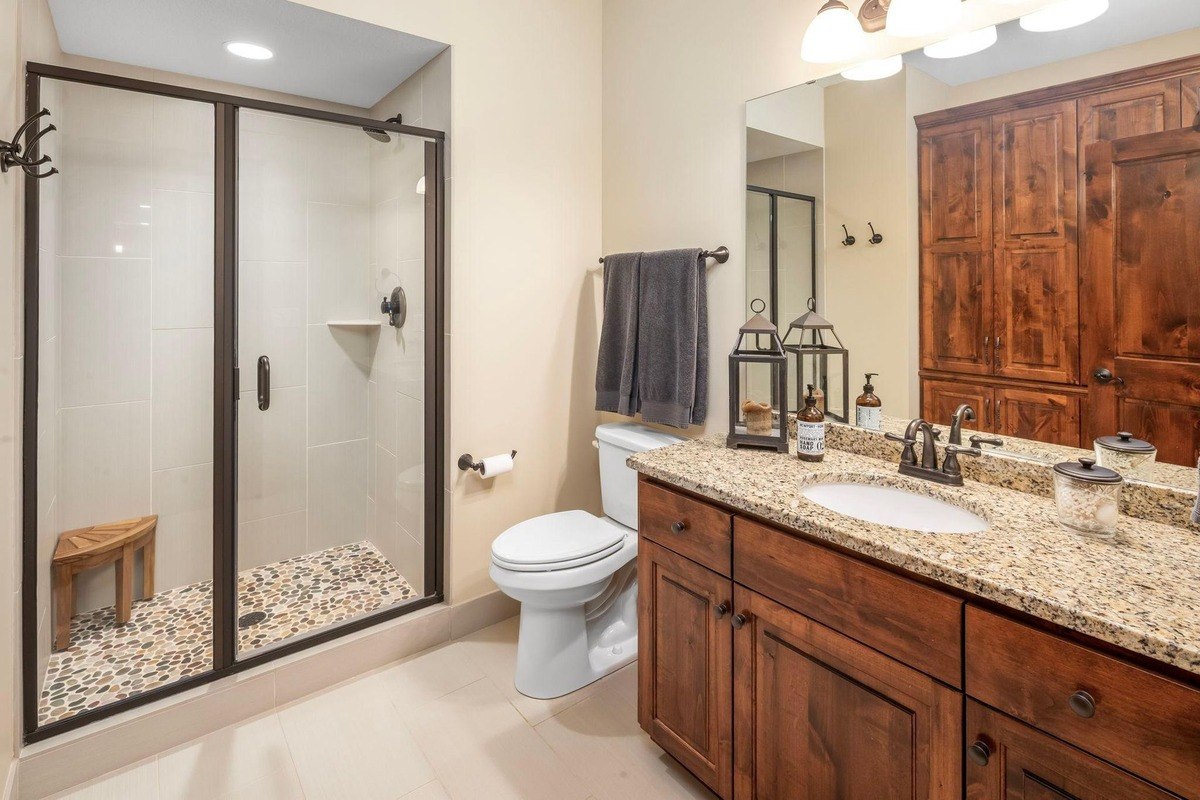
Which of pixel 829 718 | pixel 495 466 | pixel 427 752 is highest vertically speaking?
pixel 495 466

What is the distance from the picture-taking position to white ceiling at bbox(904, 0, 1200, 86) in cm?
117

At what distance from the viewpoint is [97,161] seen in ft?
6.28

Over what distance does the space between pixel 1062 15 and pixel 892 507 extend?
1.17 meters

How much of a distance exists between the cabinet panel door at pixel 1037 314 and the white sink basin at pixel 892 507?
0.38m

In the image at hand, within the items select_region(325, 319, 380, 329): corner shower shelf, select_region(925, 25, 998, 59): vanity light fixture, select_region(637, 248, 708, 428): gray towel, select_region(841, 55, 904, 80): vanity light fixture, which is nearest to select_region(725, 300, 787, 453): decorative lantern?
select_region(637, 248, 708, 428): gray towel

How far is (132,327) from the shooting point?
2.11 m

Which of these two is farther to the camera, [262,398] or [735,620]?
[262,398]

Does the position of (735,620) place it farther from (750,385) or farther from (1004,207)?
(1004,207)

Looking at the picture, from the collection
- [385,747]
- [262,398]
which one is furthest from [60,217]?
[385,747]

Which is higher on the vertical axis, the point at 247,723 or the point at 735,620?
the point at 735,620

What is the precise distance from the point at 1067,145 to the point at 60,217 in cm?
279

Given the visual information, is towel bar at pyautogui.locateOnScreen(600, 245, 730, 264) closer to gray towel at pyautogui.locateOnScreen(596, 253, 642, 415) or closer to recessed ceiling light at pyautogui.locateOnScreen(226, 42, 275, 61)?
gray towel at pyautogui.locateOnScreen(596, 253, 642, 415)

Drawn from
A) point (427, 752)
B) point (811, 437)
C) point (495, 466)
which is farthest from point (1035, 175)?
point (427, 752)

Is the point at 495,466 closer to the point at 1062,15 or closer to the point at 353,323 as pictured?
the point at 353,323
